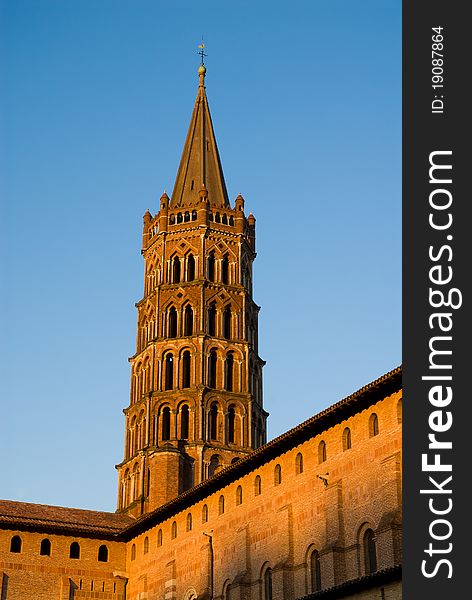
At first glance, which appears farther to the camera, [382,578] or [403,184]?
[382,578]

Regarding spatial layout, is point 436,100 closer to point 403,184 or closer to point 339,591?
point 403,184

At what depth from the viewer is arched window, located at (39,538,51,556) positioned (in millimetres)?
49656

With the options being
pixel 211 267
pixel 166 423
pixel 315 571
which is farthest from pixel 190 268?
pixel 315 571

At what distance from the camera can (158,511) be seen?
4788 cm

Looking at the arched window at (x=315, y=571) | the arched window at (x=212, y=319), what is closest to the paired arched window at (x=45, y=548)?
the arched window at (x=315, y=571)

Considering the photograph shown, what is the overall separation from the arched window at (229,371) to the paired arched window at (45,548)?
52.3ft

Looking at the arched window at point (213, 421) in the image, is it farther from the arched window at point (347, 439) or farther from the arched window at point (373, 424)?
the arched window at point (373, 424)

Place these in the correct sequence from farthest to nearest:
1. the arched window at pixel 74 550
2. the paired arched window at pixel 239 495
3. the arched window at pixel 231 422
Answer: the arched window at pixel 231 422, the arched window at pixel 74 550, the paired arched window at pixel 239 495

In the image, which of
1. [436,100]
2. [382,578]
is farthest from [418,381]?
[382,578]

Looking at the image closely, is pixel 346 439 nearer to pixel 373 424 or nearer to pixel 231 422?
pixel 373 424

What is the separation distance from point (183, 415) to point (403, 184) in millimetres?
44890

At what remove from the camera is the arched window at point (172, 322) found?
6385 centimetres

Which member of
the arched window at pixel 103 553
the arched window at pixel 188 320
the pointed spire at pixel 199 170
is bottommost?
the arched window at pixel 103 553

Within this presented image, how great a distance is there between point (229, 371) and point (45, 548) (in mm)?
17085
